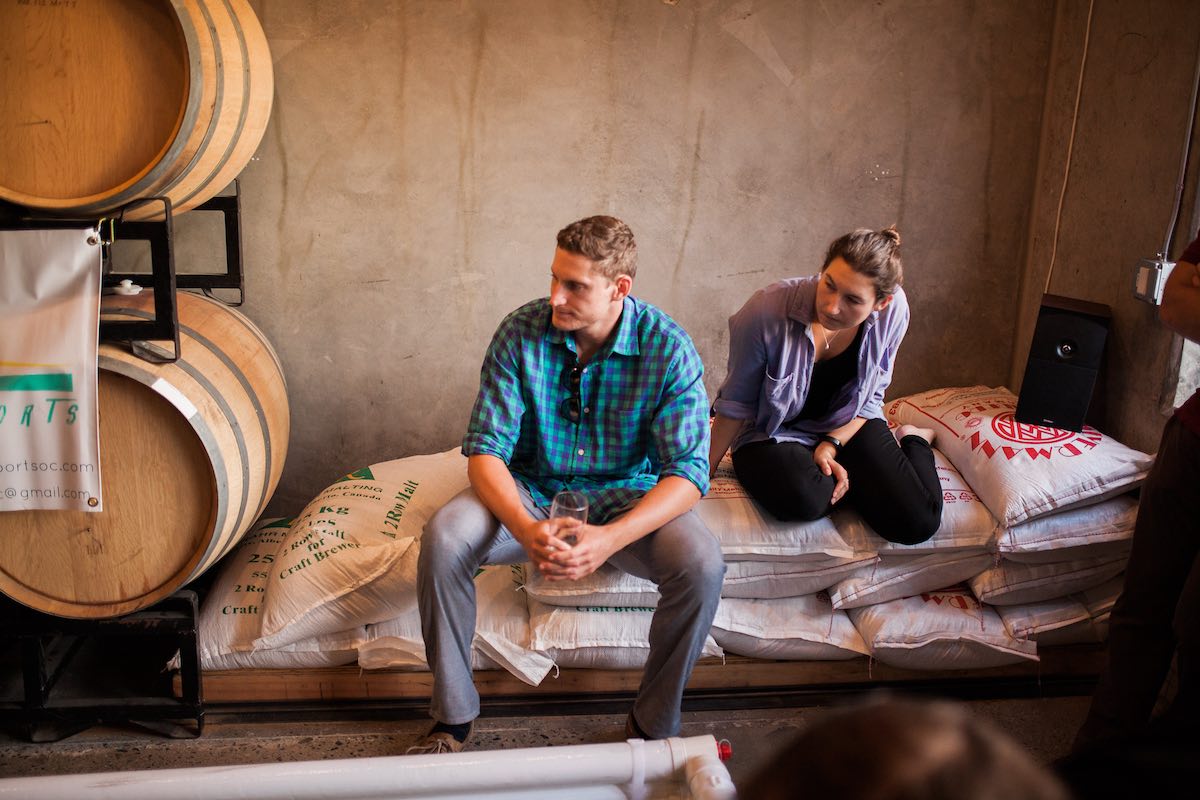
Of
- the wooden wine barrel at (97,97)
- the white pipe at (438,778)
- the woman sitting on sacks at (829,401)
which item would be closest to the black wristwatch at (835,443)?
the woman sitting on sacks at (829,401)

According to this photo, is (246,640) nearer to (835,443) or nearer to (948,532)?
(835,443)

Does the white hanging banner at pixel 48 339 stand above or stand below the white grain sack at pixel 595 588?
above

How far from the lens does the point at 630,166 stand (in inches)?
133

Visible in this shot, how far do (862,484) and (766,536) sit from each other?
31 cm

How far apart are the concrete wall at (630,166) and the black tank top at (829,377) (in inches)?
26.7

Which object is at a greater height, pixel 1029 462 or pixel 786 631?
pixel 1029 462

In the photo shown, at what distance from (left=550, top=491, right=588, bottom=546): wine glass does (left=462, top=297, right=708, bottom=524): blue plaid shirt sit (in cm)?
34

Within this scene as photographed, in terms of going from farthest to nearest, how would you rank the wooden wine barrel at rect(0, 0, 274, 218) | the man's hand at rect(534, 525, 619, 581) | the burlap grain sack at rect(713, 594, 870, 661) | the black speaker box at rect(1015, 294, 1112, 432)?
the black speaker box at rect(1015, 294, 1112, 432) → the burlap grain sack at rect(713, 594, 870, 661) → the man's hand at rect(534, 525, 619, 581) → the wooden wine barrel at rect(0, 0, 274, 218)

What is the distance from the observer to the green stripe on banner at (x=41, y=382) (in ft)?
7.43

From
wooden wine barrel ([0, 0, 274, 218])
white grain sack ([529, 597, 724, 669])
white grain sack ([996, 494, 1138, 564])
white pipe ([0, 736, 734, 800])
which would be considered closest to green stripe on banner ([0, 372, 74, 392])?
wooden wine barrel ([0, 0, 274, 218])

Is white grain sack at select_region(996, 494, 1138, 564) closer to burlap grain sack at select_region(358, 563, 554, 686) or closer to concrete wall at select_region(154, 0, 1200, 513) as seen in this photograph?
concrete wall at select_region(154, 0, 1200, 513)

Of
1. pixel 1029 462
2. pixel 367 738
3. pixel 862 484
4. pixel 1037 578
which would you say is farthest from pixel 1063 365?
pixel 367 738

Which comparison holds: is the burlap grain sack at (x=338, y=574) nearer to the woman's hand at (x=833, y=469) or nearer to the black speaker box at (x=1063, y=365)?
the woman's hand at (x=833, y=469)

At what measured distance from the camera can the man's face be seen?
2.43 meters
